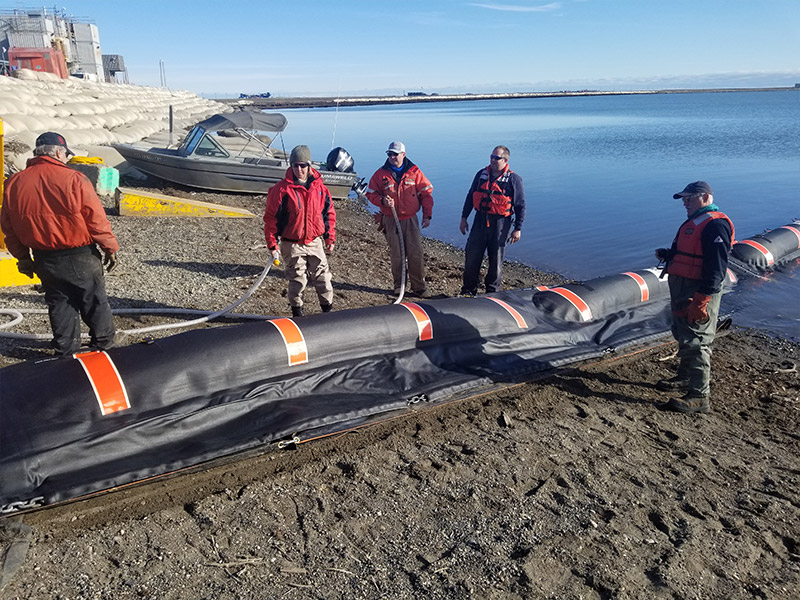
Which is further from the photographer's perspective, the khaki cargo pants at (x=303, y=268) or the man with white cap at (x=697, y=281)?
the khaki cargo pants at (x=303, y=268)

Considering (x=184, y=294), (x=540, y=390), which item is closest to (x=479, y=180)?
(x=540, y=390)

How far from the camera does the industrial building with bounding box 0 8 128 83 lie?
43219mm

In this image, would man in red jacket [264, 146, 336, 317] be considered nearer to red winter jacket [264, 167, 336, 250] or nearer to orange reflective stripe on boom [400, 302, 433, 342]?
red winter jacket [264, 167, 336, 250]

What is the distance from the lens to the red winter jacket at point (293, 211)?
235 inches

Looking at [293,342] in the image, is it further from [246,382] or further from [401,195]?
[401,195]

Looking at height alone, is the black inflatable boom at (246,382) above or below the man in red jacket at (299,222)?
below

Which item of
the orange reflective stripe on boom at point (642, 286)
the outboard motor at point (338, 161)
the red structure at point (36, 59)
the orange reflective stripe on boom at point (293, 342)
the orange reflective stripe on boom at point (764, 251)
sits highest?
the red structure at point (36, 59)

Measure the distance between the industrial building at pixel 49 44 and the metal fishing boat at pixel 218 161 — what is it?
2956cm

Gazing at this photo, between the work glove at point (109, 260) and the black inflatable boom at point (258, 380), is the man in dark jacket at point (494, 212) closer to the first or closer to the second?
the black inflatable boom at point (258, 380)

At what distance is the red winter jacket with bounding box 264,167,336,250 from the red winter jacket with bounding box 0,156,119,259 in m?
1.73

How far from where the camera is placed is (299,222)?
19.7 ft

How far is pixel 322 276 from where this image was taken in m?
6.44

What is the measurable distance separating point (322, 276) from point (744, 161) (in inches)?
1018

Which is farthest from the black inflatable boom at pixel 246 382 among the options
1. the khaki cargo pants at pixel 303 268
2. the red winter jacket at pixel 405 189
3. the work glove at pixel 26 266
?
the red winter jacket at pixel 405 189
